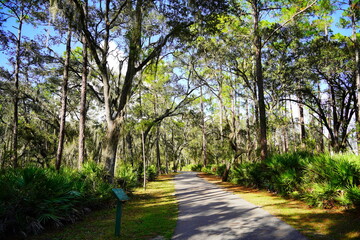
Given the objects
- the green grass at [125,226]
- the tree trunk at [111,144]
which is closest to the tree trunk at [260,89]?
the green grass at [125,226]

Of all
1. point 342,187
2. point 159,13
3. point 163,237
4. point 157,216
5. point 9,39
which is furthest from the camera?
point 9,39

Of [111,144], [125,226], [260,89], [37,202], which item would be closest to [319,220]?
[125,226]

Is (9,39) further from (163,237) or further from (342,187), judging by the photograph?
(342,187)

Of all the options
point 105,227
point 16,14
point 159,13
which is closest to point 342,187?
point 105,227

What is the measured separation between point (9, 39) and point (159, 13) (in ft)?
36.1

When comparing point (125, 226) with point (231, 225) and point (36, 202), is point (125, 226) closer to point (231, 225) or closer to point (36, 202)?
point (36, 202)

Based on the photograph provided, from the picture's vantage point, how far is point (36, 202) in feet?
18.3

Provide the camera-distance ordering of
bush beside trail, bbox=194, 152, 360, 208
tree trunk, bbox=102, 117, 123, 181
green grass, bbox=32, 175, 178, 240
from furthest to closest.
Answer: tree trunk, bbox=102, 117, 123, 181 → bush beside trail, bbox=194, 152, 360, 208 → green grass, bbox=32, 175, 178, 240

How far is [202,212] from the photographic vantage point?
7504 millimetres

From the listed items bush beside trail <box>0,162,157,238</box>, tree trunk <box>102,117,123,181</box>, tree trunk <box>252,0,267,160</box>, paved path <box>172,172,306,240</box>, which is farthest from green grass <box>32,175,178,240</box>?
tree trunk <box>252,0,267,160</box>

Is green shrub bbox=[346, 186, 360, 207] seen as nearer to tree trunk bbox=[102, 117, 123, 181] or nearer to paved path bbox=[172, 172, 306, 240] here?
paved path bbox=[172, 172, 306, 240]

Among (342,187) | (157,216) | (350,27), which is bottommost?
(157,216)

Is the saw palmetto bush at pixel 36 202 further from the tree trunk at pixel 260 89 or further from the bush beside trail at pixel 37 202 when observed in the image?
the tree trunk at pixel 260 89

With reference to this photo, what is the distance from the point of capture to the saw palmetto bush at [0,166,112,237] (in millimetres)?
5113
